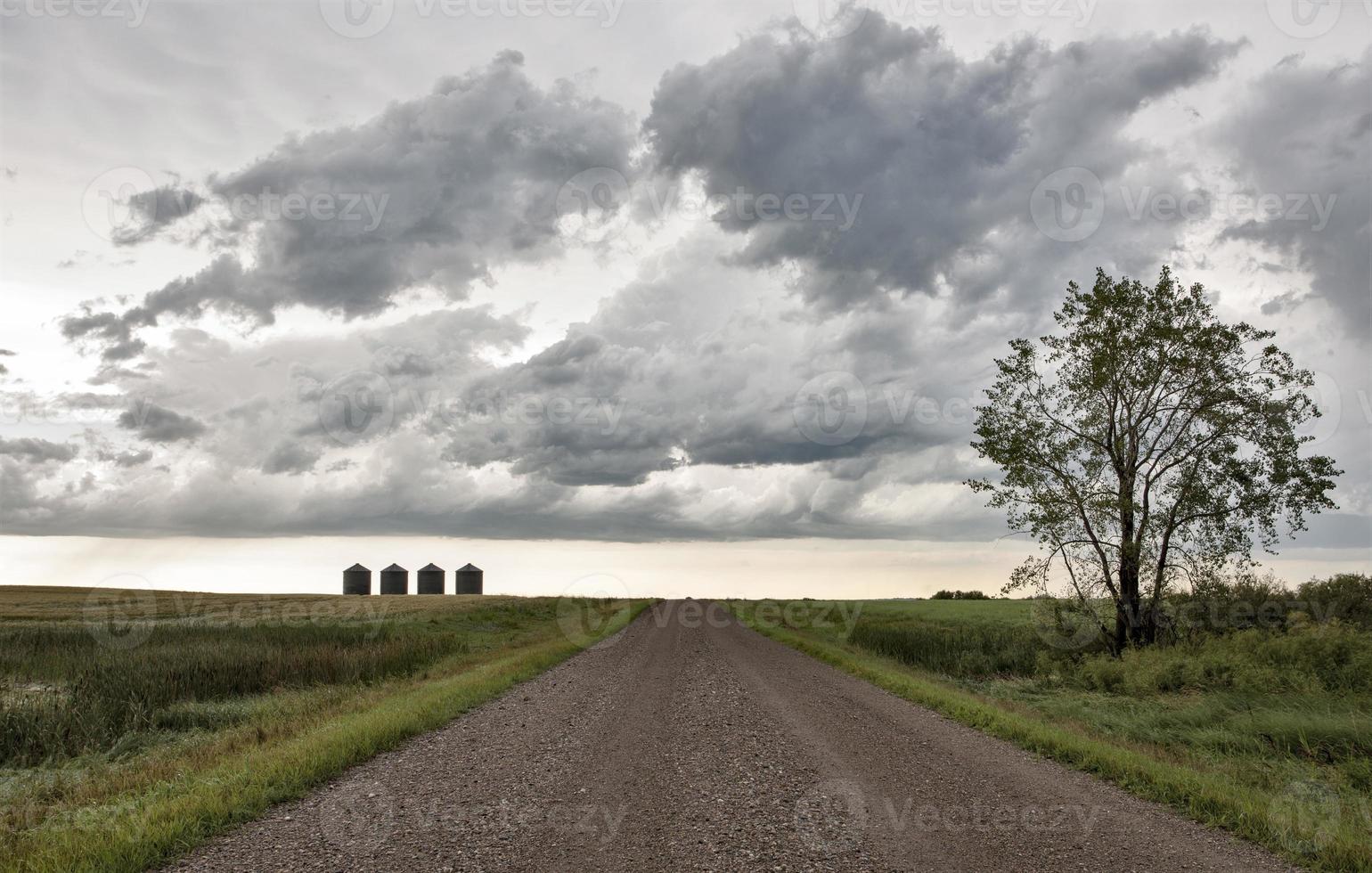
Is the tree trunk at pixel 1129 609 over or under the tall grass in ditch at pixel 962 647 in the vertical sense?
over

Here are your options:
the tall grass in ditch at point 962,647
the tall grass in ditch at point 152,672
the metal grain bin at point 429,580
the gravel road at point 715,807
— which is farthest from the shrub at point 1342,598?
the metal grain bin at point 429,580

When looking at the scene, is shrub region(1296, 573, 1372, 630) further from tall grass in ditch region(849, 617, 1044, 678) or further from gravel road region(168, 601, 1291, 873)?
gravel road region(168, 601, 1291, 873)

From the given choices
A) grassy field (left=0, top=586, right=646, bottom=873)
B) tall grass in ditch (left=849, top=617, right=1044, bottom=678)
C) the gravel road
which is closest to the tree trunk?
tall grass in ditch (left=849, top=617, right=1044, bottom=678)

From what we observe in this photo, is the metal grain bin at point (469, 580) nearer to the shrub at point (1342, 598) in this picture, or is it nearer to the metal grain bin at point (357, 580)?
the metal grain bin at point (357, 580)

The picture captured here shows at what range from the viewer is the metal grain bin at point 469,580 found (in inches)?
4577

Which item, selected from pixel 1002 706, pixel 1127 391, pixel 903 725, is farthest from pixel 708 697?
pixel 1127 391

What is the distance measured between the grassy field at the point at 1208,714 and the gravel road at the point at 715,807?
27.1 inches

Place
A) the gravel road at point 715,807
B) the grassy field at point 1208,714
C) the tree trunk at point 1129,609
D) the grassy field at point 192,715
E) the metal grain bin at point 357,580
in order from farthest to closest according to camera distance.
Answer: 1. the metal grain bin at point 357,580
2. the tree trunk at point 1129,609
3. the grassy field at point 1208,714
4. the grassy field at point 192,715
5. the gravel road at point 715,807

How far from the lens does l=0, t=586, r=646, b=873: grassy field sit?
27.0ft

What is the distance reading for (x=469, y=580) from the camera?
116812 mm

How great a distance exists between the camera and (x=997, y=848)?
7.57 m

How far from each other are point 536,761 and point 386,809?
271cm

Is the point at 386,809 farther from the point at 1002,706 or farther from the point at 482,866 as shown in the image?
the point at 1002,706

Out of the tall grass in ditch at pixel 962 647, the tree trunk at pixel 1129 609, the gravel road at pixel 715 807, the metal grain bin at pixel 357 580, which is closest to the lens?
the gravel road at pixel 715 807
